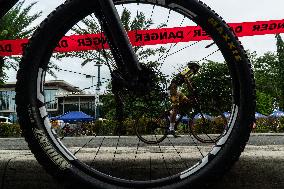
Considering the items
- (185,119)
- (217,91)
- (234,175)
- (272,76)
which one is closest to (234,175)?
(234,175)

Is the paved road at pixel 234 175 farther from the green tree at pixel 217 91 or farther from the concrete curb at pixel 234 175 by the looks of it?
the green tree at pixel 217 91

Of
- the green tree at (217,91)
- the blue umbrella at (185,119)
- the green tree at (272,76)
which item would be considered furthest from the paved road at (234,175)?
the green tree at (272,76)

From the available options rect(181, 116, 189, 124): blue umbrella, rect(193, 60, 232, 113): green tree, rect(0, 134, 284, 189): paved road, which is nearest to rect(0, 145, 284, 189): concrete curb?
rect(0, 134, 284, 189): paved road

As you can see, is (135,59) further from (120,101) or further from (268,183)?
(268,183)

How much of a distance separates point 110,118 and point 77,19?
98cm

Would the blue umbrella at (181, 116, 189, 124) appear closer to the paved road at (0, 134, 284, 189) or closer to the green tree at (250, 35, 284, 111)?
the paved road at (0, 134, 284, 189)

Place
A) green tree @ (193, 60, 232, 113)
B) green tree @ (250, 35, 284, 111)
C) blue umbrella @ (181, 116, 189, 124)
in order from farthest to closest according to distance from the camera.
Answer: green tree @ (250, 35, 284, 111) → blue umbrella @ (181, 116, 189, 124) → green tree @ (193, 60, 232, 113)

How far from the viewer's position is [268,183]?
52.2 inches

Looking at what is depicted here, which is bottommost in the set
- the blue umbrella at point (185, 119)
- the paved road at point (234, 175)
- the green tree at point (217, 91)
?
the blue umbrella at point (185, 119)

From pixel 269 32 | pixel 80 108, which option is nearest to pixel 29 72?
pixel 80 108

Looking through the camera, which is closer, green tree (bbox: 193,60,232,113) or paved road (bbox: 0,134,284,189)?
paved road (bbox: 0,134,284,189)

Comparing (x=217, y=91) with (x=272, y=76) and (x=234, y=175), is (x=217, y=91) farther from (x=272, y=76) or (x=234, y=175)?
(x=272, y=76)

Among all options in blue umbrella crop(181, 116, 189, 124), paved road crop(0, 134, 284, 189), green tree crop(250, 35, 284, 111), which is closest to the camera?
paved road crop(0, 134, 284, 189)

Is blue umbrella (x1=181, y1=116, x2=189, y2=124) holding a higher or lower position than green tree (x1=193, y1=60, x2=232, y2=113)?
lower
